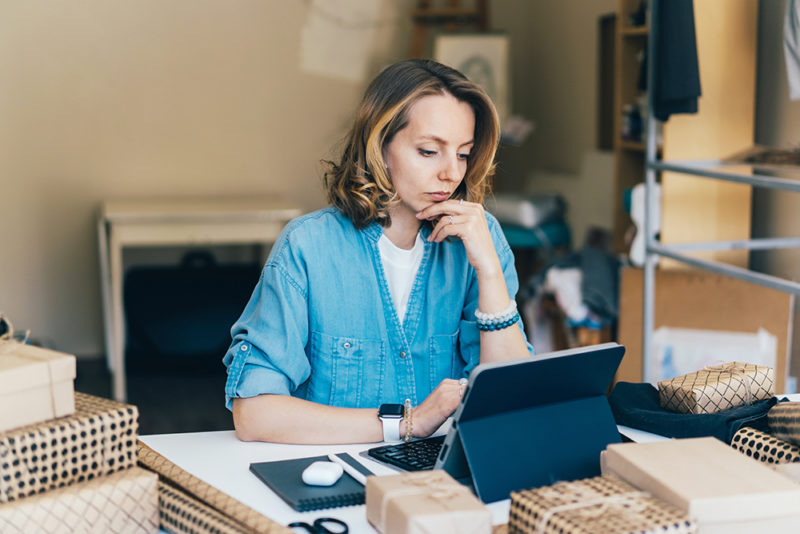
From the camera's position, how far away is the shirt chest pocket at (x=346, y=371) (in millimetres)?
1565

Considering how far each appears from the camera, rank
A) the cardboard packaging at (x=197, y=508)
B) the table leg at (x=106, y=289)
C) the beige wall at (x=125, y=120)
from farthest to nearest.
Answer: the beige wall at (x=125, y=120) < the table leg at (x=106, y=289) < the cardboard packaging at (x=197, y=508)

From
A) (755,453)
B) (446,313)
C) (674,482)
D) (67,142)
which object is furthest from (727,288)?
(67,142)

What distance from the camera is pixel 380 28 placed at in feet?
15.5

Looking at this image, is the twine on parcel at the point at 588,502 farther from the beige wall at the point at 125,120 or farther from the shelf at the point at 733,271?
the beige wall at the point at 125,120

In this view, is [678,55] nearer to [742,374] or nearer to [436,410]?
[742,374]

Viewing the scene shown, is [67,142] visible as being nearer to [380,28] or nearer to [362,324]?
[380,28]

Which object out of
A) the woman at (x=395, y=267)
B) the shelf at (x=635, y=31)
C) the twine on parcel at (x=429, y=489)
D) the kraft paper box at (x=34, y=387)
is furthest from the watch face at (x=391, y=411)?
the shelf at (x=635, y=31)

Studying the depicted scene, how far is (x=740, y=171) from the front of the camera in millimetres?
2963

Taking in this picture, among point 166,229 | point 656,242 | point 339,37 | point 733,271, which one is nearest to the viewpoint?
point 733,271

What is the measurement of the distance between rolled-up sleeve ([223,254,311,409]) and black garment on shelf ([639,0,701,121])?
1.57m

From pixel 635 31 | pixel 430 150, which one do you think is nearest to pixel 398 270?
pixel 430 150

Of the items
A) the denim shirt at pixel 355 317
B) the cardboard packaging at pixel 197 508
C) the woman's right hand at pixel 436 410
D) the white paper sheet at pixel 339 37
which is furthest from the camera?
the white paper sheet at pixel 339 37

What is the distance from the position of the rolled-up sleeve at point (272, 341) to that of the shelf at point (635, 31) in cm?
229

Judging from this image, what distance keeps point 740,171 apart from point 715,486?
2.22m
